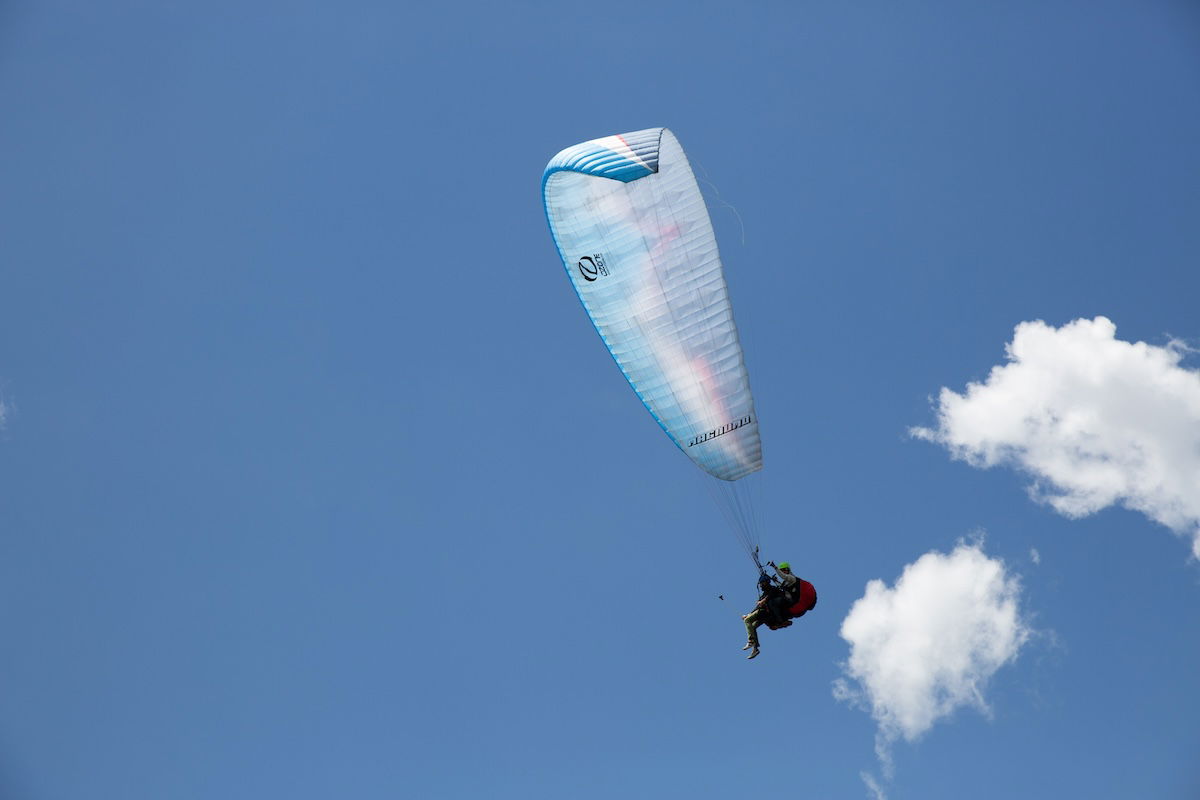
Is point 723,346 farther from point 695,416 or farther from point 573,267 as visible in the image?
point 573,267

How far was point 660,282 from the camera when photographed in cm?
3594

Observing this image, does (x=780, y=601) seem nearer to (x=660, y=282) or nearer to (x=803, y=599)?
(x=803, y=599)

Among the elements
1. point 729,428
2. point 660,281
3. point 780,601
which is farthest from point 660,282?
point 780,601

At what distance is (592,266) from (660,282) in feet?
7.85

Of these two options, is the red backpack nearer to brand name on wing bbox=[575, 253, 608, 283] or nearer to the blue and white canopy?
the blue and white canopy

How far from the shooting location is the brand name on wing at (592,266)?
36281 millimetres

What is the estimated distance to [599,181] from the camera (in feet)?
116

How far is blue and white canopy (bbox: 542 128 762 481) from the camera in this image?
117ft

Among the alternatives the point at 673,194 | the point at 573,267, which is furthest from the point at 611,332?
the point at 673,194

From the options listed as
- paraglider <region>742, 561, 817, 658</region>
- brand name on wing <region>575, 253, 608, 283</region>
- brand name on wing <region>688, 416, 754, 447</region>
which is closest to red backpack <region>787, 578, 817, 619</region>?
paraglider <region>742, 561, 817, 658</region>

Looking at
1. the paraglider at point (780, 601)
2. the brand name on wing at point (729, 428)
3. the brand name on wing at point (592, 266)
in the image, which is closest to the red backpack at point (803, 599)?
the paraglider at point (780, 601)

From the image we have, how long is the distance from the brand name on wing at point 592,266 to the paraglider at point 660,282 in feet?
0.11

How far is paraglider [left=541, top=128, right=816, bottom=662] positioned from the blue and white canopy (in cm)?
3

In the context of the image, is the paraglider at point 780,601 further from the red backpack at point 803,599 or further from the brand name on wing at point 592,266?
the brand name on wing at point 592,266
